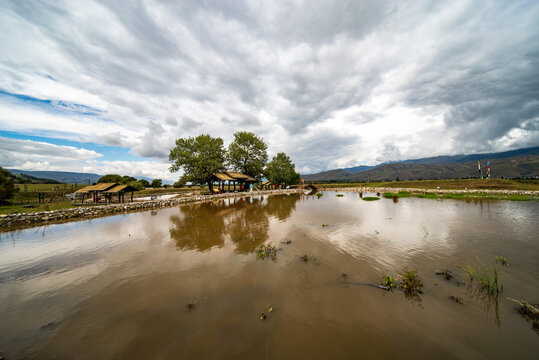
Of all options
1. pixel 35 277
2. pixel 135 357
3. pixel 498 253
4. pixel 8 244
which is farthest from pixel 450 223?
pixel 8 244

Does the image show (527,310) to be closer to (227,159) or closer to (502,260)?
(502,260)

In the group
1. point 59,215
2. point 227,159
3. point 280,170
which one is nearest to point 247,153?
point 227,159

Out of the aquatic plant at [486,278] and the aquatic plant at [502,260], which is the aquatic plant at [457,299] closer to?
the aquatic plant at [486,278]

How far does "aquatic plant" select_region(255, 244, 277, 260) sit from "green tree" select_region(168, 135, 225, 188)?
33.6m

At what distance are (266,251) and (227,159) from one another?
4364 cm

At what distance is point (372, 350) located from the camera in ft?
11.9

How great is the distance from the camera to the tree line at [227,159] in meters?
39.7

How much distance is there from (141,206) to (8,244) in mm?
13423

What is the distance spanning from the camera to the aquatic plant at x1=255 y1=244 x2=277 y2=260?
8.03 m

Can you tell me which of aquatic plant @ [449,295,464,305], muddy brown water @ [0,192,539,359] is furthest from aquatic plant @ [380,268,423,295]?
aquatic plant @ [449,295,464,305]

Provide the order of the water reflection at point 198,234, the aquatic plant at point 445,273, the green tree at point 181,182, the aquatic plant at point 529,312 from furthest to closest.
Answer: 1. the green tree at point 181,182
2. the water reflection at point 198,234
3. the aquatic plant at point 445,273
4. the aquatic plant at point 529,312

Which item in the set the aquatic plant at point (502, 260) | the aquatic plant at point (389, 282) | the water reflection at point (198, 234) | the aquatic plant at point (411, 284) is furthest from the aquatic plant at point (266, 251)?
the aquatic plant at point (502, 260)

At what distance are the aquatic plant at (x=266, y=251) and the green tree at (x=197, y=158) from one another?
3363cm

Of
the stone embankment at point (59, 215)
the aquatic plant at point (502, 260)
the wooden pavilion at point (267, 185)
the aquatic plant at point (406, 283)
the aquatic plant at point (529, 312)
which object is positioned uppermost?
the wooden pavilion at point (267, 185)
